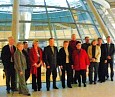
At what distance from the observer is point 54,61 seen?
30.4 feet

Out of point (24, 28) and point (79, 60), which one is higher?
point (24, 28)

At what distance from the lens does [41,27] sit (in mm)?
11984

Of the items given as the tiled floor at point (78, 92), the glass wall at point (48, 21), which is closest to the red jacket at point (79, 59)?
the tiled floor at point (78, 92)

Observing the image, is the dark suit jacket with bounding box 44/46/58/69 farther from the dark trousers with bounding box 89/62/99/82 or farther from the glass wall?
the glass wall

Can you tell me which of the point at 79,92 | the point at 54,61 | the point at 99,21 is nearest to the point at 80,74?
the point at 54,61

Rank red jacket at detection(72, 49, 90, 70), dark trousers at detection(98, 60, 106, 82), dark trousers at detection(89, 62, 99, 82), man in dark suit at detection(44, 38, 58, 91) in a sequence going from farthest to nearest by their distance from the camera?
1. dark trousers at detection(98, 60, 106, 82)
2. dark trousers at detection(89, 62, 99, 82)
3. red jacket at detection(72, 49, 90, 70)
4. man in dark suit at detection(44, 38, 58, 91)

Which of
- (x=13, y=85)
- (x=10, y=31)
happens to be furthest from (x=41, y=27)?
(x=13, y=85)

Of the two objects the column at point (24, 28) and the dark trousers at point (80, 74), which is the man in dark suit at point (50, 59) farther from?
the column at point (24, 28)

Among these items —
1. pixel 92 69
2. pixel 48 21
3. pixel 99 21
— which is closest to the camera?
pixel 92 69

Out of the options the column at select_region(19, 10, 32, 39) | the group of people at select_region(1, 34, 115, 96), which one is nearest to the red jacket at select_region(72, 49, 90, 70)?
the group of people at select_region(1, 34, 115, 96)

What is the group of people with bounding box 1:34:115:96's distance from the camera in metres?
8.55

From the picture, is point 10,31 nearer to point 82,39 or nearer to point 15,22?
point 15,22

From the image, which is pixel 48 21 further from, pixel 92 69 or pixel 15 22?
pixel 92 69

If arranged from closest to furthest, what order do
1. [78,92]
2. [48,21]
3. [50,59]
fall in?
[78,92], [50,59], [48,21]
